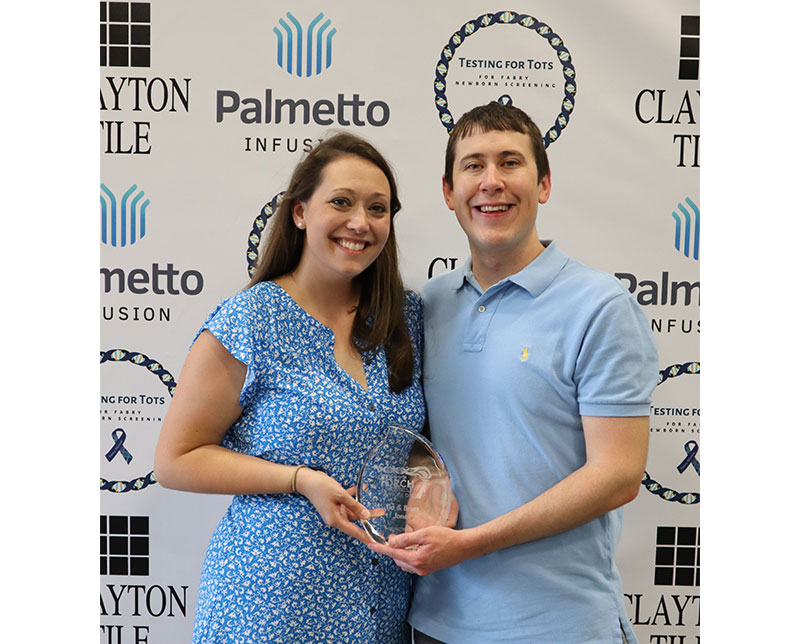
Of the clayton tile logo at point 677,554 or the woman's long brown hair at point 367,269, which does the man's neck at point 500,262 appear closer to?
the woman's long brown hair at point 367,269

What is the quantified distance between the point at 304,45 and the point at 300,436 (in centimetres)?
127

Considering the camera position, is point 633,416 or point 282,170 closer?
point 633,416

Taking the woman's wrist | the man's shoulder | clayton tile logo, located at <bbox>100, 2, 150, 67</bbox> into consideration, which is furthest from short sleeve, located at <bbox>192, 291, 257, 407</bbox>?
clayton tile logo, located at <bbox>100, 2, 150, 67</bbox>

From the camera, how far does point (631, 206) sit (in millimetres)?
2174

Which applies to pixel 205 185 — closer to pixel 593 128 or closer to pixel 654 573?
pixel 593 128

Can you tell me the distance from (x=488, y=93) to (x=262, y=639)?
1.63 meters

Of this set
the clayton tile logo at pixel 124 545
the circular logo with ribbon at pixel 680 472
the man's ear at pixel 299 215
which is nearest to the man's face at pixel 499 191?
the man's ear at pixel 299 215

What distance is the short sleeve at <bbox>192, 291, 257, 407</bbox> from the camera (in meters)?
1.45

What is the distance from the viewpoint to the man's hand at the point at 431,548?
137cm

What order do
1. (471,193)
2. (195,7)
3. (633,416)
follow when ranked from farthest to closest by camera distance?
1. (195,7)
2. (471,193)
3. (633,416)

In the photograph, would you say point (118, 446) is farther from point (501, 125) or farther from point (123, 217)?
point (501, 125)

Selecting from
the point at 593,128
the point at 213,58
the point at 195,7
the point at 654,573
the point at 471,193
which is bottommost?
the point at 654,573

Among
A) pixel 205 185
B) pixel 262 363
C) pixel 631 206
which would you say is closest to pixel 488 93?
pixel 631 206

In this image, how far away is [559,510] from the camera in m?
1.37
